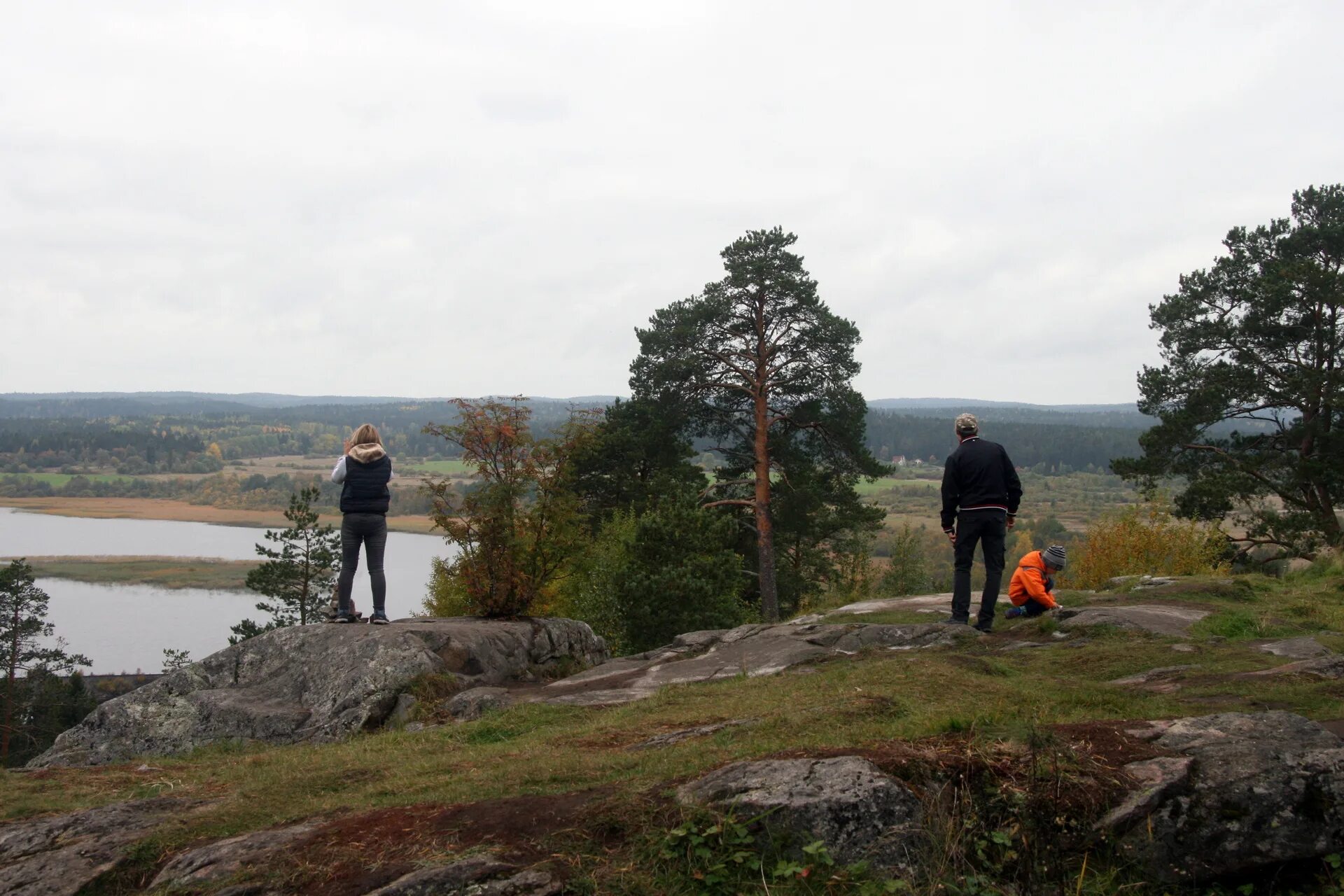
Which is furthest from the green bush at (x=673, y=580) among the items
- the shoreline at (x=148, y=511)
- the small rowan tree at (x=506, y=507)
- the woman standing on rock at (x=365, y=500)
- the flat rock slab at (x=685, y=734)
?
the shoreline at (x=148, y=511)

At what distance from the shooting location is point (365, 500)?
392 inches

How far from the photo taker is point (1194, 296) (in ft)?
81.3

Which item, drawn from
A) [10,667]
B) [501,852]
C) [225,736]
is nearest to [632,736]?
[501,852]

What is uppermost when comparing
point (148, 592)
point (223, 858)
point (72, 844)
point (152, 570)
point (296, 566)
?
point (223, 858)

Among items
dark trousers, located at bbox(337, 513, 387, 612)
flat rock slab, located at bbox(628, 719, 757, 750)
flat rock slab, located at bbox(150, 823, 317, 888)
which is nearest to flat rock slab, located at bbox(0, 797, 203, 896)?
flat rock slab, located at bbox(150, 823, 317, 888)

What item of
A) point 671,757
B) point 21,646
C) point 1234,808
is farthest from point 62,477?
point 1234,808

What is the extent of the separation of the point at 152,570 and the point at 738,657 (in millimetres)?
75609

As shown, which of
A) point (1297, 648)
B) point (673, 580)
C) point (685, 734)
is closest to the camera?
point (685, 734)

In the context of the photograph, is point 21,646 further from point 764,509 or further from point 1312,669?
point 1312,669

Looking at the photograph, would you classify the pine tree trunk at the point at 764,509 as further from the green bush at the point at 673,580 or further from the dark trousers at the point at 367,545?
the dark trousers at the point at 367,545

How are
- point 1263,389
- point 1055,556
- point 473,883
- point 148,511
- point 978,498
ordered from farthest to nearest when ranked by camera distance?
point 148,511 < point 1263,389 < point 1055,556 < point 978,498 < point 473,883

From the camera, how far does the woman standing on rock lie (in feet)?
32.4

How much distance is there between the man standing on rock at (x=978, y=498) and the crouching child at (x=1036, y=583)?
1.06m

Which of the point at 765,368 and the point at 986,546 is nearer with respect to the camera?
the point at 986,546
